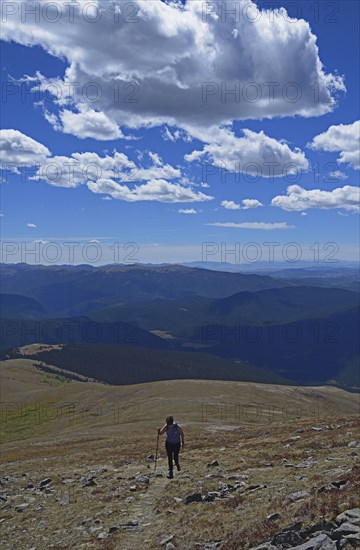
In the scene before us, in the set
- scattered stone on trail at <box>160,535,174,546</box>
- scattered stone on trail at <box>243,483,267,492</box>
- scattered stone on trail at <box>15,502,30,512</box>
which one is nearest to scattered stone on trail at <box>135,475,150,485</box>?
scattered stone on trail at <box>15,502,30,512</box>

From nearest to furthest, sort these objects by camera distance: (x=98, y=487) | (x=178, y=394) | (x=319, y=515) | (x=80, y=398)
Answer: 1. (x=319, y=515)
2. (x=98, y=487)
3. (x=178, y=394)
4. (x=80, y=398)

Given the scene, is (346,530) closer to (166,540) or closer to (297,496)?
(297,496)

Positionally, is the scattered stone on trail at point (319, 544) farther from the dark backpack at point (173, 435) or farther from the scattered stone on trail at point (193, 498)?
the dark backpack at point (173, 435)

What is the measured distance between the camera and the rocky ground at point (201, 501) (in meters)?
14.5

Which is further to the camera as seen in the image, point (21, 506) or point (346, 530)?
point (21, 506)

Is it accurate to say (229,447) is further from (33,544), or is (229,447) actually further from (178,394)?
(178,394)

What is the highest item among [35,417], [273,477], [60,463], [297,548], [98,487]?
[297,548]

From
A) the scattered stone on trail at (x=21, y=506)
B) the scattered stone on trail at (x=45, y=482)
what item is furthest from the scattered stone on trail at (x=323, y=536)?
the scattered stone on trail at (x=45, y=482)

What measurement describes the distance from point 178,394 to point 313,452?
105 meters

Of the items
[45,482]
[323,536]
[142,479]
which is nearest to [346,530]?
[323,536]

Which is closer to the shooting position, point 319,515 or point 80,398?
point 319,515

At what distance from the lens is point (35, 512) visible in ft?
73.7

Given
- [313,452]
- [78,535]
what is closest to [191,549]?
[78,535]

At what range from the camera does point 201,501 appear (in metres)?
19.9
